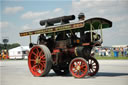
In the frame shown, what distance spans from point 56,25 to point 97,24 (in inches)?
76.8

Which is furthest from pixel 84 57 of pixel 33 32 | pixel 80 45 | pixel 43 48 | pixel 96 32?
pixel 33 32

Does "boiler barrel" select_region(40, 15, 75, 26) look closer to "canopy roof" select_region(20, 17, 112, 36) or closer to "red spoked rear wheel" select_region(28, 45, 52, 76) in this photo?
"canopy roof" select_region(20, 17, 112, 36)

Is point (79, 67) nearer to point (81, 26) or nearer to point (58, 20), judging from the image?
point (81, 26)

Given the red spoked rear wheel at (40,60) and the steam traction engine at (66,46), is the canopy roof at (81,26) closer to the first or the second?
the steam traction engine at (66,46)

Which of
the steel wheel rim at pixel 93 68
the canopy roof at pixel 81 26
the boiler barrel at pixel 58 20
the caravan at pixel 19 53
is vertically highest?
the boiler barrel at pixel 58 20

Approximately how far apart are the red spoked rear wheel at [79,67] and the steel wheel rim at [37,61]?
59.5 inches

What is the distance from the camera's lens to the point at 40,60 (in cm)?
1119

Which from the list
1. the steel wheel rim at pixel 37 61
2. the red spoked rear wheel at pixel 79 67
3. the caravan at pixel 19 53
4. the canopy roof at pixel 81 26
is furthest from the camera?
the caravan at pixel 19 53

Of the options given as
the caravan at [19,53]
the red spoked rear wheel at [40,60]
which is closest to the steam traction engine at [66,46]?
the red spoked rear wheel at [40,60]

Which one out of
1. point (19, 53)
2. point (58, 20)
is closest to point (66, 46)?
point (58, 20)

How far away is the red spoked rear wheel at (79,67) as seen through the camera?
9.77 meters

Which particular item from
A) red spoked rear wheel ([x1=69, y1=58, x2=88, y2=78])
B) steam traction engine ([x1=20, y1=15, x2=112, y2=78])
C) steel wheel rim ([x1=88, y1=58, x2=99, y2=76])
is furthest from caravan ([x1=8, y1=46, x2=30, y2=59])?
red spoked rear wheel ([x1=69, y1=58, x2=88, y2=78])

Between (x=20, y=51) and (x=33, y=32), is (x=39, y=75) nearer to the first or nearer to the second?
(x=33, y=32)

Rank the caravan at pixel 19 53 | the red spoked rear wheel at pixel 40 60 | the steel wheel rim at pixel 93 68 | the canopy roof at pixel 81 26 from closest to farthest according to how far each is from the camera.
→ the canopy roof at pixel 81 26
the red spoked rear wheel at pixel 40 60
the steel wheel rim at pixel 93 68
the caravan at pixel 19 53
